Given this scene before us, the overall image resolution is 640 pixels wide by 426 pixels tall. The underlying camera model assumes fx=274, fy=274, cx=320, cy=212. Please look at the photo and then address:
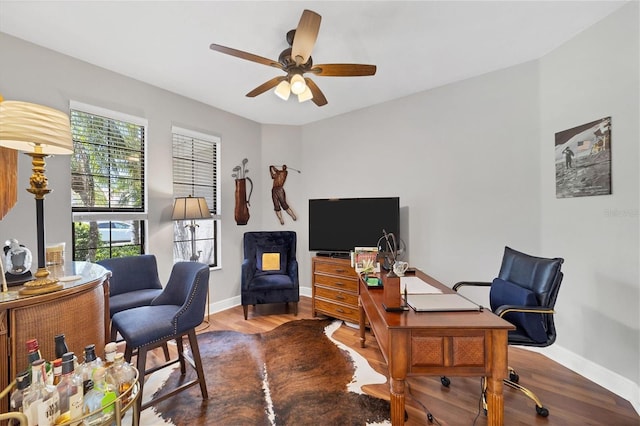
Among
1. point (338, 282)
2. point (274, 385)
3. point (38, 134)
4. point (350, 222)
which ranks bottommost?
point (274, 385)

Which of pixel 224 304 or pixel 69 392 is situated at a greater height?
pixel 69 392

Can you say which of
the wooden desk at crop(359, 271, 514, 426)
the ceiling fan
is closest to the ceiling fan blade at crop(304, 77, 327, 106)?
the ceiling fan

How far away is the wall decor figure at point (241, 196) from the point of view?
13.1ft

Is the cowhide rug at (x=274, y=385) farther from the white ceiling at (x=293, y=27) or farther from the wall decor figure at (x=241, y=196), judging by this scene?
the white ceiling at (x=293, y=27)

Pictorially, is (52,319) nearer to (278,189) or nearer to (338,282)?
(338,282)

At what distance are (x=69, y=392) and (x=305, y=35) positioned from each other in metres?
2.10

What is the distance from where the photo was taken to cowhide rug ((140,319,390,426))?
5.82 ft

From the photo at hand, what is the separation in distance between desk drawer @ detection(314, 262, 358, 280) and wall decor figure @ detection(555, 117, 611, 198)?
6.79 ft

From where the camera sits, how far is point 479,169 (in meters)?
2.94

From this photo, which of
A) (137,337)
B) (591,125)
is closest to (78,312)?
(137,337)

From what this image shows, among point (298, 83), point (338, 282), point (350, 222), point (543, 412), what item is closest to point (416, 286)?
point (543, 412)

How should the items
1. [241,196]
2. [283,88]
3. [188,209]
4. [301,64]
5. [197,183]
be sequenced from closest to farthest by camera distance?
[301,64]
[283,88]
[188,209]
[197,183]
[241,196]

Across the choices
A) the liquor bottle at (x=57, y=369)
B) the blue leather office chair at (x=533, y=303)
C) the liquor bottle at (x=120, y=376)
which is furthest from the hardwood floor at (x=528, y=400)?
the liquor bottle at (x=57, y=369)

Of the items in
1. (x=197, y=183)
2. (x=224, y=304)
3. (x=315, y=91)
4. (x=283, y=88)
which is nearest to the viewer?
(x=283, y=88)
